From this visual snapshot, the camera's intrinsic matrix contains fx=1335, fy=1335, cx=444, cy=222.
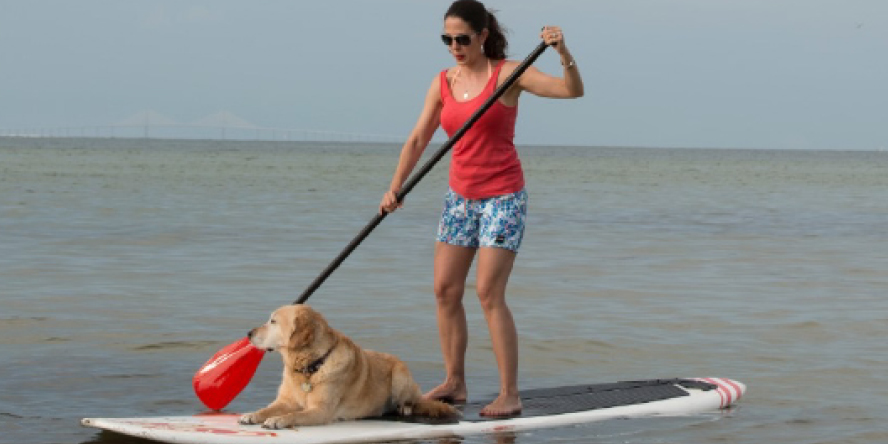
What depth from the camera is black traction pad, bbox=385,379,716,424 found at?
23.5 feet

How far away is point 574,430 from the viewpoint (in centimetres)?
705

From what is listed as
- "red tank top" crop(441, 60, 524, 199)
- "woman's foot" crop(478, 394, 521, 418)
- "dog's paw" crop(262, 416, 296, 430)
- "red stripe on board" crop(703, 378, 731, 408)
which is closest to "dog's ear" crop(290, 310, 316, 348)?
"dog's paw" crop(262, 416, 296, 430)

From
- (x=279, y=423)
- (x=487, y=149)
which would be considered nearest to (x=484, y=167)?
(x=487, y=149)

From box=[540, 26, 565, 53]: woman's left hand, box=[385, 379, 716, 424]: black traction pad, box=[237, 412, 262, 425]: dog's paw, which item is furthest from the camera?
box=[385, 379, 716, 424]: black traction pad

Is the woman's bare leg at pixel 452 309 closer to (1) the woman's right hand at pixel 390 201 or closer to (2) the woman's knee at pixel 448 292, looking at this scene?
(2) the woman's knee at pixel 448 292

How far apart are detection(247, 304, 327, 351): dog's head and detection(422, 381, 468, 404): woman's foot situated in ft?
4.01

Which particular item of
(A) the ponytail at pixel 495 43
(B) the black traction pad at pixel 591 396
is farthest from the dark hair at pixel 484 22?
(B) the black traction pad at pixel 591 396

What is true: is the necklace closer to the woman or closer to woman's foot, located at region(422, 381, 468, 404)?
the woman

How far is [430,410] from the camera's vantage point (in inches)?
269

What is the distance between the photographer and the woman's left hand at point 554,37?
623cm

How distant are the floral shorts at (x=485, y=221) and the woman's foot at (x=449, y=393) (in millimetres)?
869

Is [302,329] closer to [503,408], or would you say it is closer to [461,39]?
[503,408]

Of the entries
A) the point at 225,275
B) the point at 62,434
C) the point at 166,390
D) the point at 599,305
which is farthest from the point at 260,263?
the point at 62,434

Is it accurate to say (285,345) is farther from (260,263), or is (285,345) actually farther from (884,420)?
(260,263)
